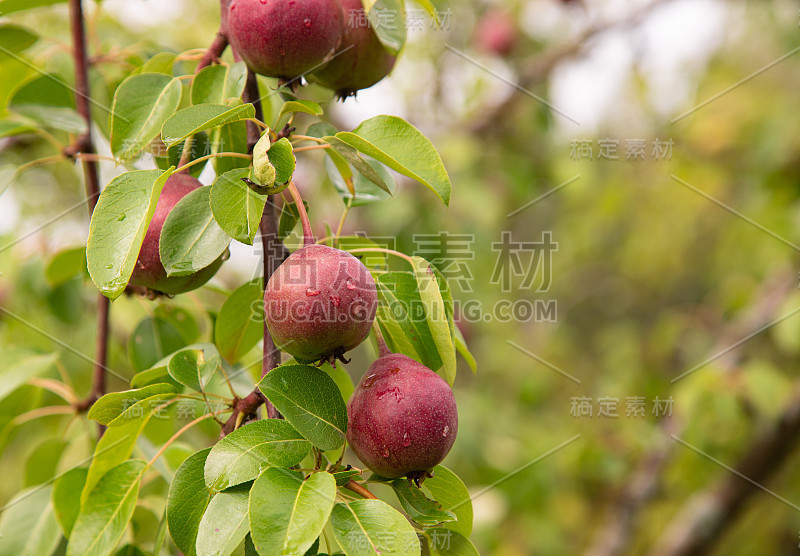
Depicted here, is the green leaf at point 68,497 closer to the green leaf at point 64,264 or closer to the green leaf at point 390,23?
the green leaf at point 64,264

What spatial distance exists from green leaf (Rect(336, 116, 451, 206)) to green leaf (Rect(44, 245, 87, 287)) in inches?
34.2

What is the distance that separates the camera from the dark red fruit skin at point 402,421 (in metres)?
0.77

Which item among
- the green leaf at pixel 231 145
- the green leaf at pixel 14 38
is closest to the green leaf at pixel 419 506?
the green leaf at pixel 231 145

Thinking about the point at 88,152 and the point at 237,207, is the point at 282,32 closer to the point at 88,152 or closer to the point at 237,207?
the point at 237,207

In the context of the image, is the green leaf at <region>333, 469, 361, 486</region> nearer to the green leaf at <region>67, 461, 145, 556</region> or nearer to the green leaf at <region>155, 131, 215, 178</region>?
the green leaf at <region>67, 461, 145, 556</region>

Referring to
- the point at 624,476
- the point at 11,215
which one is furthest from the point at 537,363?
the point at 11,215

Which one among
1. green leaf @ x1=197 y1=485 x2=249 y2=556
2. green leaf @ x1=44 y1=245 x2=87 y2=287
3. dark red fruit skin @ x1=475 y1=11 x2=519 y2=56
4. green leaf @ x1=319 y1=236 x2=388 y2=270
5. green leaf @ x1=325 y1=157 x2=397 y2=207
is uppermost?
Answer: green leaf @ x1=325 y1=157 x2=397 y2=207

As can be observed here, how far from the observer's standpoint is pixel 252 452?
2.40 ft

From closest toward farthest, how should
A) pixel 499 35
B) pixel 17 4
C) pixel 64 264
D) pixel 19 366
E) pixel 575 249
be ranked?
pixel 17 4 → pixel 19 366 → pixel 64 264 → pixel 499 35 → pixel 575 249

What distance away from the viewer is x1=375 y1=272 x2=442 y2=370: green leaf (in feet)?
2.91

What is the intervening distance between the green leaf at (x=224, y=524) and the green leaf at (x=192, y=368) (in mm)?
160

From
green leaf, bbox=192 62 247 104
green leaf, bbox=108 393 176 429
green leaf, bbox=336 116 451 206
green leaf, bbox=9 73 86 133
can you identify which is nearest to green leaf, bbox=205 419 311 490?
green leaf, bbox=108 393 176 429

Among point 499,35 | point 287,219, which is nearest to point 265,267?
point 287,219

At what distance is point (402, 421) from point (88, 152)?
2.76 feet
